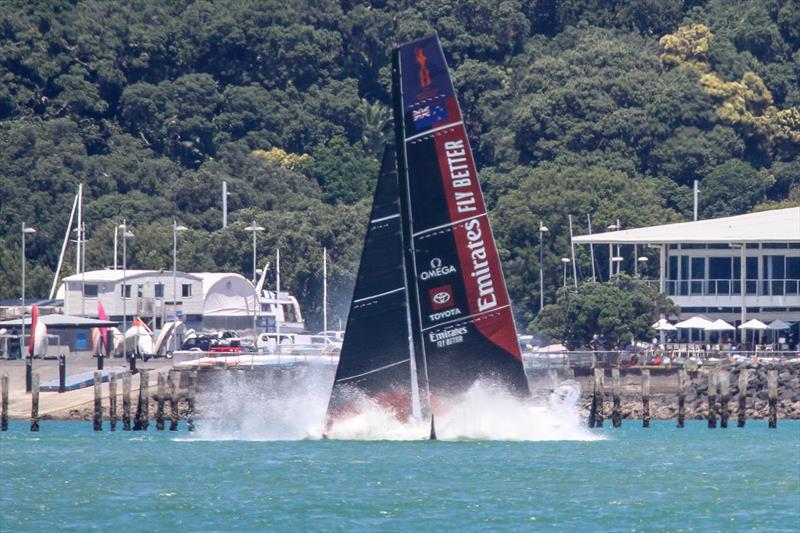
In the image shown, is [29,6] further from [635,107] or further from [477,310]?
[477,310]

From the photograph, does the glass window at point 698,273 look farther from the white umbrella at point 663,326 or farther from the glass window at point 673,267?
the white umbrella at point 663,326

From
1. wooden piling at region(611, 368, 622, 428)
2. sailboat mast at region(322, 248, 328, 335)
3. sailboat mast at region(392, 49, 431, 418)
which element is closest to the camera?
sailboat mast at region(392, 49, 431, 418)

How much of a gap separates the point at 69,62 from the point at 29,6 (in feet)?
14.7

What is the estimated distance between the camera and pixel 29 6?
5477 inches

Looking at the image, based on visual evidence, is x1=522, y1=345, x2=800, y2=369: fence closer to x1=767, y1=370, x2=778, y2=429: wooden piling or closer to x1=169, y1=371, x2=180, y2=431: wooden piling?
x1=767, y1=370, x2=778, y2=429: wooden piling

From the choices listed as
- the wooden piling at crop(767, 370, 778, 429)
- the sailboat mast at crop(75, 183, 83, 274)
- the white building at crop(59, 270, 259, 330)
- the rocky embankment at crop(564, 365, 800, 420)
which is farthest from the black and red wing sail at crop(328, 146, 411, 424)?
the sailboat mast at crop(75, 183, 83, 274)

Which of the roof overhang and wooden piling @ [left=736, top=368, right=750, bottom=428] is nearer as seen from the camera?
wooden piling @ [left=736, top=368, right=750, bottom=428]

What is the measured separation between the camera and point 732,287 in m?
85.3

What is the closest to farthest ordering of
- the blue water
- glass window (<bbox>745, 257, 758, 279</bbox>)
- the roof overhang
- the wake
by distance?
the blue water → the wake → the roof overhang → glass window (<bbox>745, 257, 758, 279</bbox>)

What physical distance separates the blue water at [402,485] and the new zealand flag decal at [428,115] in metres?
6.92

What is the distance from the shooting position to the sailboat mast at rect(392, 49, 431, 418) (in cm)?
4631

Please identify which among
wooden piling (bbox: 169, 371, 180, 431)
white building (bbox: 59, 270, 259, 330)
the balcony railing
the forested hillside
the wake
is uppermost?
the forested hillside

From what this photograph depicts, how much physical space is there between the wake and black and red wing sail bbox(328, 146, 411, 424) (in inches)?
Answer: 18.0

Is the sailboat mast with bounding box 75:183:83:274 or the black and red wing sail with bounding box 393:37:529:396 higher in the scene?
the sailboat mast with bounding box 75:183:83:274
